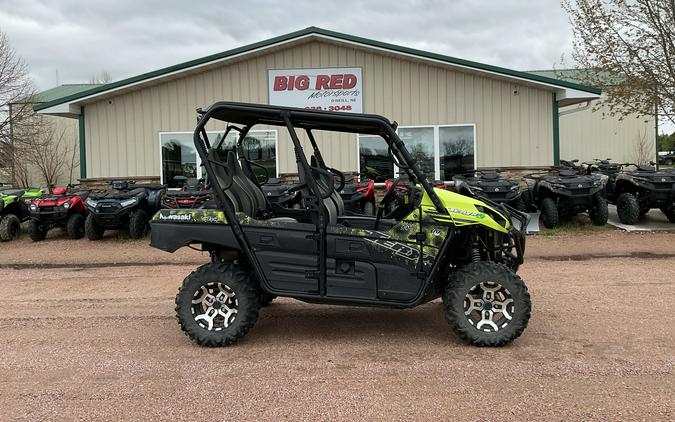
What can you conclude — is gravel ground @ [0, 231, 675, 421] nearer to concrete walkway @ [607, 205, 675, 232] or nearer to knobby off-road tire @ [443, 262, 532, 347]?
knobby off-road tire @ [443, 262, 532, 347]

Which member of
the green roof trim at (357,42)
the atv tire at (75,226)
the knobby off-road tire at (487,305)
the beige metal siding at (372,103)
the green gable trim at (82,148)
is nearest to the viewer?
the knobby off-road tire at (487,305)

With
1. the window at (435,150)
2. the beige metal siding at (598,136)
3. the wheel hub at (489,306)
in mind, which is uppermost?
the beige metal siding at (598,136)

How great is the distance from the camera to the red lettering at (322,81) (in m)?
13.8

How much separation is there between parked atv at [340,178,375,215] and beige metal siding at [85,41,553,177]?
1.99 m

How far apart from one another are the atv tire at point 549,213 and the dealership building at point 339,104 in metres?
2.17

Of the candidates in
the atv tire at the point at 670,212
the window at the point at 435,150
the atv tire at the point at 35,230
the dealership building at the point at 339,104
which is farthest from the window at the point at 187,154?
the atv tire at the point at 670,212

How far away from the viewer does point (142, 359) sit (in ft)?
15.1

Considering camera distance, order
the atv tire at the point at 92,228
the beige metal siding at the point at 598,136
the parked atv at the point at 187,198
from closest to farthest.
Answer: the parked atv at the point at 187,198 → the atv tire at the point at 92,228 → the beige metal siding at the point at 598,136

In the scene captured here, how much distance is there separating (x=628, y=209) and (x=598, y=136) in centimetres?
1193

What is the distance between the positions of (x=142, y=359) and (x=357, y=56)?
10594 millimetres

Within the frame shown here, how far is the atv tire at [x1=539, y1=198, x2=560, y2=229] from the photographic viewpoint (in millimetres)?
11602

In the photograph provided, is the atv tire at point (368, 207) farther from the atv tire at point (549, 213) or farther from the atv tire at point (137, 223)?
the atv tire at point (137, 223)

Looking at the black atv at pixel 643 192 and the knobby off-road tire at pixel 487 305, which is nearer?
the knobby off-road tire at pixel 487 305

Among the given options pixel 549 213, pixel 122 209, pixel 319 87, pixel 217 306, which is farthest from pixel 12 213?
pixel 549 213
